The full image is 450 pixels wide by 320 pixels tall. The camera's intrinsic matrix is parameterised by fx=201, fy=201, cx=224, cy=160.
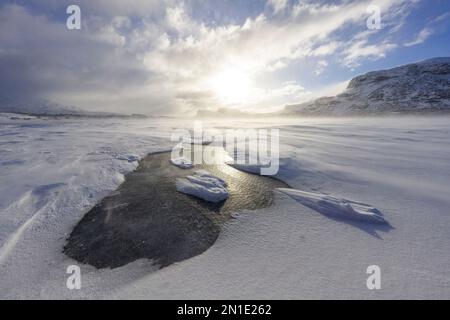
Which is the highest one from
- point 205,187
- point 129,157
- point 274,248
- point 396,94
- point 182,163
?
point 396,94

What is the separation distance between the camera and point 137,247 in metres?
2.77

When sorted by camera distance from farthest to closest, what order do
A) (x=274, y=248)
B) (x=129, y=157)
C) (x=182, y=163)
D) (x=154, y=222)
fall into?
(x=129, y=157)
(x=182, y=163)
(x=154, y=222)
(x=274, y=248)

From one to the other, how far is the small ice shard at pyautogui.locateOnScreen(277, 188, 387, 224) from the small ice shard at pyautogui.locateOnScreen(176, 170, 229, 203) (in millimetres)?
1573

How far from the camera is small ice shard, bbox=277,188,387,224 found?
10.6 ft

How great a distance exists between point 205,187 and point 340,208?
9.08 feet

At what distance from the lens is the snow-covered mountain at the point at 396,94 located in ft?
222

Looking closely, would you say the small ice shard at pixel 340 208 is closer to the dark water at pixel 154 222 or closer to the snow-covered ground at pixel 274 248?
the snow-covered ground at pixel 274 248

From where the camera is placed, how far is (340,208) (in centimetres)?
345

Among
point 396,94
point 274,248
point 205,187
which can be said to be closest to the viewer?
point 274,248

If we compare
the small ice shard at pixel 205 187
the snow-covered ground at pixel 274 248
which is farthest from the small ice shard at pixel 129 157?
the small ice shard at pixel 205 187

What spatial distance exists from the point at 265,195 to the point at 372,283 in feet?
8.13

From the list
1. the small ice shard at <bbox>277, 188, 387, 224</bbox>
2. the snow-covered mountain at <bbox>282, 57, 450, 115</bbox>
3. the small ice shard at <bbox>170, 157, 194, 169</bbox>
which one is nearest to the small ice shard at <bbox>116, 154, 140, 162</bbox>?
the small ice shard at <bbox>170, 157, 194, 169</bbox>

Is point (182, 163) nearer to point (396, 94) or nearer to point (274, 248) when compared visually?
point (274, 248)

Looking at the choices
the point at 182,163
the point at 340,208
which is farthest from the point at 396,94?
the point at 340,208
